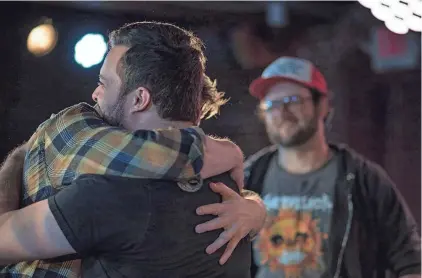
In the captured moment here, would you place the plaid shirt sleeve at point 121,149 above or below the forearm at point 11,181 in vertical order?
above

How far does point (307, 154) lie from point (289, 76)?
29 centimetres

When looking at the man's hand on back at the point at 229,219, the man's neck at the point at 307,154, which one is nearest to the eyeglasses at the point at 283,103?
the man's neck at the point at 307,154

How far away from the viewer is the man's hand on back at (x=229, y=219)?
3.29ft

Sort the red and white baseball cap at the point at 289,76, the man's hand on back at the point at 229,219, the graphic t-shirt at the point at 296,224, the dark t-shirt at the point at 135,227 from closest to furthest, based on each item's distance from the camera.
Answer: the dark t-shirt at the point at 135,227 < the man's hand on back at the point at 229,219 < the graphic t-shirt at the point at 296,224 < the red and white baseball cap at the point at 289,76

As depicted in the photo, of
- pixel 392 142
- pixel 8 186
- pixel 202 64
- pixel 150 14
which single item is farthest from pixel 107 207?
pixel 392 142

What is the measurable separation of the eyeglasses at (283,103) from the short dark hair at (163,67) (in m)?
1.15

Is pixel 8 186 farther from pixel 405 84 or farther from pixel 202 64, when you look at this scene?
pixel 405 84

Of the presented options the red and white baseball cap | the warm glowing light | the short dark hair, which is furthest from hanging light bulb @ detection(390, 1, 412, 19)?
the warm glowing light

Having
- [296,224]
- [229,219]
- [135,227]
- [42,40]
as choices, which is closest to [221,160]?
[229,219]

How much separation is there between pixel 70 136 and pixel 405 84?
5.31 ft

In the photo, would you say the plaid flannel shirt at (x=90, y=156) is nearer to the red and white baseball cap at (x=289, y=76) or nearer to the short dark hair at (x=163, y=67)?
the short dark hair at (x=163, y=67)

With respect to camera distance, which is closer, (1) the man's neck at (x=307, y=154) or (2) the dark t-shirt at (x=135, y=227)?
(2) the dark t-shirt at (x=135, y=227)

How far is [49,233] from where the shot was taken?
88cm

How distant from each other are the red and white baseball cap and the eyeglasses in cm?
3
